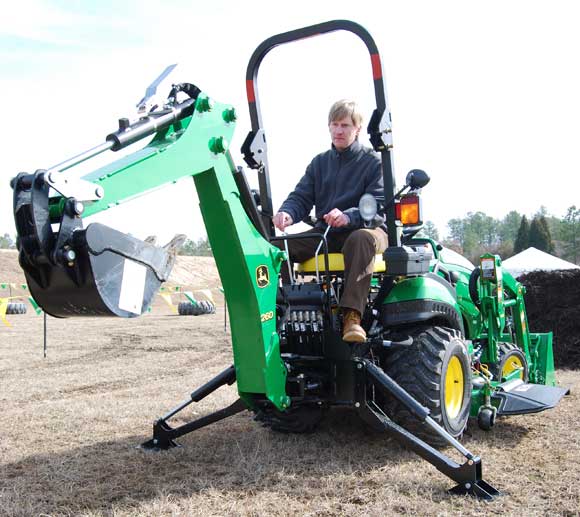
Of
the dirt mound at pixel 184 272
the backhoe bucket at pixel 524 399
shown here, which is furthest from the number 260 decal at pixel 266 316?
the dirt mound at pixel 184 272

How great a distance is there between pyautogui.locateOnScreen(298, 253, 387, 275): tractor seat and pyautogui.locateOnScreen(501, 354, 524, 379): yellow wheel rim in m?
2.33

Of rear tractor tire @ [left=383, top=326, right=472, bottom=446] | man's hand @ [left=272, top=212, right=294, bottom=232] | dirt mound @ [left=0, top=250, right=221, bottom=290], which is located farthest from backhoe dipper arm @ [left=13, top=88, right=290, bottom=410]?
dirt mound @ [left=0, top=250, right=221, bottom=290]

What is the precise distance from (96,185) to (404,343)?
100 inches

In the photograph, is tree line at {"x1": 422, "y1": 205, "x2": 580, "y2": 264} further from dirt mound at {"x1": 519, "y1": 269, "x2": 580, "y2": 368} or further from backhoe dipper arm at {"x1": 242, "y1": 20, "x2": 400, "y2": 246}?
backhoe dipper arm at {"x1": 242, "y1": 20, "x2": 400, "y2": 246}

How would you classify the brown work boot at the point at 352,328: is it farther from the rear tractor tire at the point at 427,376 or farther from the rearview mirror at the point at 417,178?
the rearview mirror at the point at 417,178

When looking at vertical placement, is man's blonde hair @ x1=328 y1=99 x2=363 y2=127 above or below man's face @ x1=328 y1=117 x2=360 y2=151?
above

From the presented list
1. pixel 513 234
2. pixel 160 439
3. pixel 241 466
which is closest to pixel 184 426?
pixel 160 439

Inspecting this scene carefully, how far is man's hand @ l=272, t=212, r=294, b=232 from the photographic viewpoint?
4.81 meters

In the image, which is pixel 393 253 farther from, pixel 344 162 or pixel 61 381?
pixel 61 381

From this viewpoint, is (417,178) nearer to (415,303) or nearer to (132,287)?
(415,303)

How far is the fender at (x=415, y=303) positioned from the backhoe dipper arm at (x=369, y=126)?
40 cm

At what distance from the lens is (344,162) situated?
5.00 m

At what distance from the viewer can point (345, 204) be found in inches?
192

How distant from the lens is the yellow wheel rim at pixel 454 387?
4996 mm
